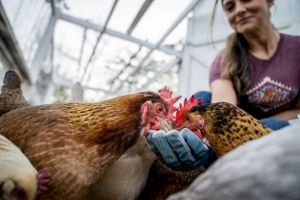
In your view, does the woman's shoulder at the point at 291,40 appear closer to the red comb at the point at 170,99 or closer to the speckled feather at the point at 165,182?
the red comb at the point at 170,99

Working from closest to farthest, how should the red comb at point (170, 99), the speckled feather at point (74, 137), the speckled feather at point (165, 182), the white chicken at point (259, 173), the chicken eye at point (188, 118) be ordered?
the white chicken at point (259, 173)
the speckled feather at point (74, 137)
the speckled feather at point (165, 182)
the chicken eye at point (188, 118)
the red comb at point (170, 99)

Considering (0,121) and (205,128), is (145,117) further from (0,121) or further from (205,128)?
(0,121)

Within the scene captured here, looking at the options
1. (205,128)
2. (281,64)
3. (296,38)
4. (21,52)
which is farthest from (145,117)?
(21,52)

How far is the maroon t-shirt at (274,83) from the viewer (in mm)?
1603

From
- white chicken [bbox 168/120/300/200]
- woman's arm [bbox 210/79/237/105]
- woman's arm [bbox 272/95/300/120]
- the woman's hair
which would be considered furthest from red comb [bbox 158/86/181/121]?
white chicken [bbox 168/120/300/200]

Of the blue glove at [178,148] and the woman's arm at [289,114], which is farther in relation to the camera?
the woman's arm at [289,114]

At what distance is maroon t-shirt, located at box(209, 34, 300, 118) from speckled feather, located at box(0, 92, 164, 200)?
2.58 feet

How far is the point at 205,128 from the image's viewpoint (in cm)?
103

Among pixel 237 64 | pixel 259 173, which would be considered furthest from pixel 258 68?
pixel 259 173

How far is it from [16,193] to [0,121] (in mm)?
434

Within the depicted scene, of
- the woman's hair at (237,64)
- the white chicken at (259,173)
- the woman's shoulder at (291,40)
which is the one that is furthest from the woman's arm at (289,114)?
the white chicken at (259,173)

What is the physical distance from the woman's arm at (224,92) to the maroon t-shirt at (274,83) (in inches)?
3.6

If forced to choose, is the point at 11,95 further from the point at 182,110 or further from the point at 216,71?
the point at 216,71

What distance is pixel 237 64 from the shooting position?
1.69 metres
